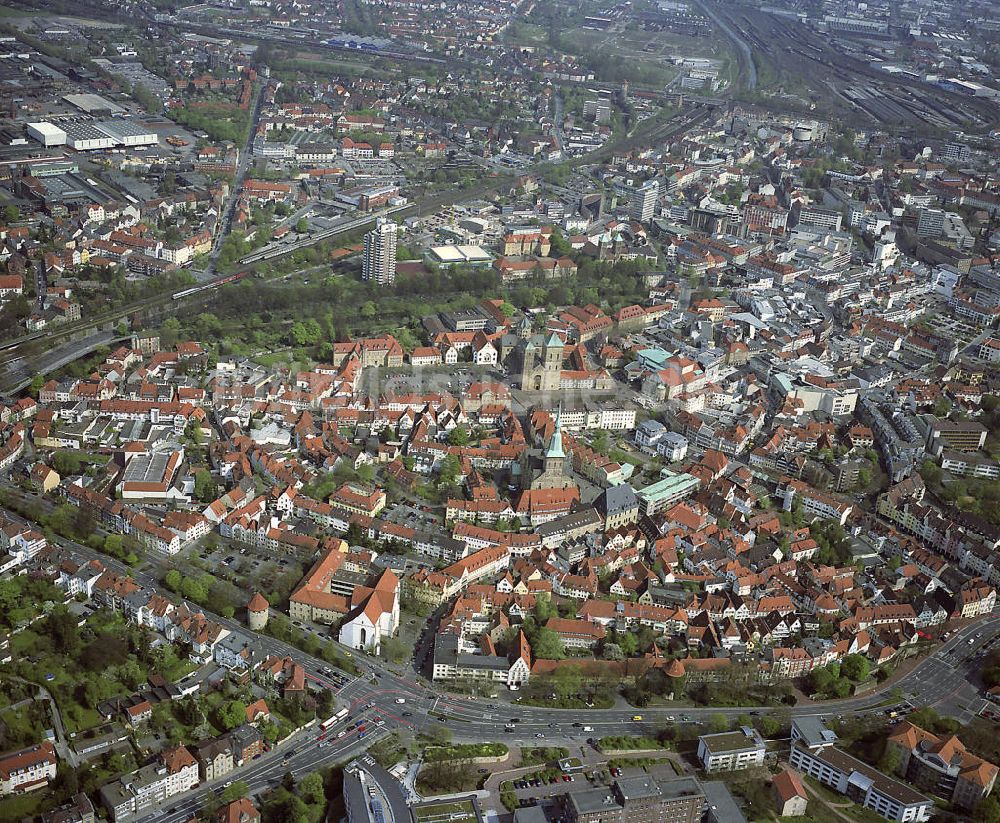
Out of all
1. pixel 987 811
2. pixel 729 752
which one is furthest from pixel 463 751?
pixel 987 811

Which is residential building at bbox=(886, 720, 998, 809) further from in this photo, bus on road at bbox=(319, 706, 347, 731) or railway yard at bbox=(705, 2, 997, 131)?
railway yard at bbox=(705, 2, 997, 131)

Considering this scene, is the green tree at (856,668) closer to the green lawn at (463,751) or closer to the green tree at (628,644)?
the green tree at (628,644)

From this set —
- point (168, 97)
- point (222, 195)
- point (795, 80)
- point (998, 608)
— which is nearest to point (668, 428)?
point (998, 608)

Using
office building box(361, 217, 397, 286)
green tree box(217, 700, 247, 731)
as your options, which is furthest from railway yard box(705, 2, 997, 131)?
A: green tree box(217, 700, 247, 731)

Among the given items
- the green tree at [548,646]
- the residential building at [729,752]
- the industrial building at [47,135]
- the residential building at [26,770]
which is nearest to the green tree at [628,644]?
the green tree at [548,646]

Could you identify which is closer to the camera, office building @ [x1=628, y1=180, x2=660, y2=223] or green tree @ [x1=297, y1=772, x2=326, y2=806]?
green tree @ [x1=297, y1=772, x2=326, y2=806]

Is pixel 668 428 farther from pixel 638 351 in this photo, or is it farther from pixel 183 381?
pixel 183 381

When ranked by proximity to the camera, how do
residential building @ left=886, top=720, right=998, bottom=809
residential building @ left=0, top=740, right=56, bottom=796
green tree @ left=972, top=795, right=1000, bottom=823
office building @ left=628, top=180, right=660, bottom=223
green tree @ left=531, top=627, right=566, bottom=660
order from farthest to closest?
office building @ left=628, top=180, right=660, bottom=223
green tree @ left=531, top=627, right=566, bottom=660
residential building @ left=886, top=720, right=998, bottom=809
green tree @ left=972, top=795, right=1000, bottom=823
residential building @ left=0, top=740, right=56, bottom=796

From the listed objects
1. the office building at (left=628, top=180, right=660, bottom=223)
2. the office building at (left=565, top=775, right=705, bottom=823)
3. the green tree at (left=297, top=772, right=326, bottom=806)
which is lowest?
the office building at (left=628, top=180, right=660, bottom=223)
